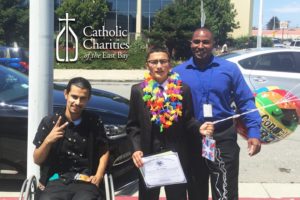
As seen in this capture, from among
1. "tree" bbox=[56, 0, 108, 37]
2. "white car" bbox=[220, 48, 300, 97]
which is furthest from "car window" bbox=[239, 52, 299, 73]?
"tree" bbox=[56, 0, 108, 37]

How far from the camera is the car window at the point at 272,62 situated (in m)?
9.30

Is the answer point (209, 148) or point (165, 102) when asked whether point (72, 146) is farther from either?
point (209, 148)

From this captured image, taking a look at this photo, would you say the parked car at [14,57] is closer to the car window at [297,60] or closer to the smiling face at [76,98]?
the car window at [297,60]

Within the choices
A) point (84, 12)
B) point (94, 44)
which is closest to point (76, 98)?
point (94, 44)

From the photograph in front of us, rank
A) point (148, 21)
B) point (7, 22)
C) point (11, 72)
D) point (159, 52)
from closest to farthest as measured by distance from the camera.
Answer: point (159, 52) → point (11, 72) → point (7, 22) → point (148, 21)

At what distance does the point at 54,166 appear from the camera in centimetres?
354

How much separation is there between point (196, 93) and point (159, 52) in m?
0.41

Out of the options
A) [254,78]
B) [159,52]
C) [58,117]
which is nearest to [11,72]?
[58,117]

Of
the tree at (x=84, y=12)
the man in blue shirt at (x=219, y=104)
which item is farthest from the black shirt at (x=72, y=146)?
the tree at (x=84, y=12)

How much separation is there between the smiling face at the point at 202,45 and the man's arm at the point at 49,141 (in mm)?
1100

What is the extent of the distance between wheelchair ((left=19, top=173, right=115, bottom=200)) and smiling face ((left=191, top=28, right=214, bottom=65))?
1111 millimetres

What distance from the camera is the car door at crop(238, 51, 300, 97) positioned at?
9045 mm

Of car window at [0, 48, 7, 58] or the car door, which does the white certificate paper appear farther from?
car window at [0, 48, 7, 58]

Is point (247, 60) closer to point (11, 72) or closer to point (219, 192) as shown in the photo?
point (11, 72)
